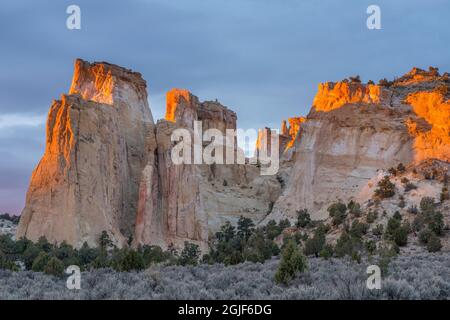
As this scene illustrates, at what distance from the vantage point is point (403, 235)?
3064 centimetres

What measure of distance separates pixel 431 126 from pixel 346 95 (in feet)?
35.0

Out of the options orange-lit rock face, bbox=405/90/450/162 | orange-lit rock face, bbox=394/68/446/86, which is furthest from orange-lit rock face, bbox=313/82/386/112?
orange-lit rock face, bbox=394/68/446/86

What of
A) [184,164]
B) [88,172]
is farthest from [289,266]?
[184,164]

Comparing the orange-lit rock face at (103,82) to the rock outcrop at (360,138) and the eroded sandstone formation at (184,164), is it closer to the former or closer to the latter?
the eroded sandstone formation at (184,164)

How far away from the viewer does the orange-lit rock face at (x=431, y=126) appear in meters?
54.2

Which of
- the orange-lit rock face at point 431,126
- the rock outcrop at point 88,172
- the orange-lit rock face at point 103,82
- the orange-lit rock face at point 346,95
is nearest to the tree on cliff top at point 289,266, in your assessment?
the rock outcrop at point 88,172

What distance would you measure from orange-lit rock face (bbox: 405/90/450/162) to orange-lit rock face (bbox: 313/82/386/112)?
460cm

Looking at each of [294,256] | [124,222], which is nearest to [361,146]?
[124,222]

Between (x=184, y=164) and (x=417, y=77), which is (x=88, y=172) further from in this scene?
(x=417, y=77)

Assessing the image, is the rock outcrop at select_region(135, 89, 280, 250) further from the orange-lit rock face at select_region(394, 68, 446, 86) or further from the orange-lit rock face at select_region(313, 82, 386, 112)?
the orange-lit rock face at select_region(394, 68, 446, 86)

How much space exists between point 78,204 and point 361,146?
33601 mm

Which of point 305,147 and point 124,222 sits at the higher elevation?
point 305,147
